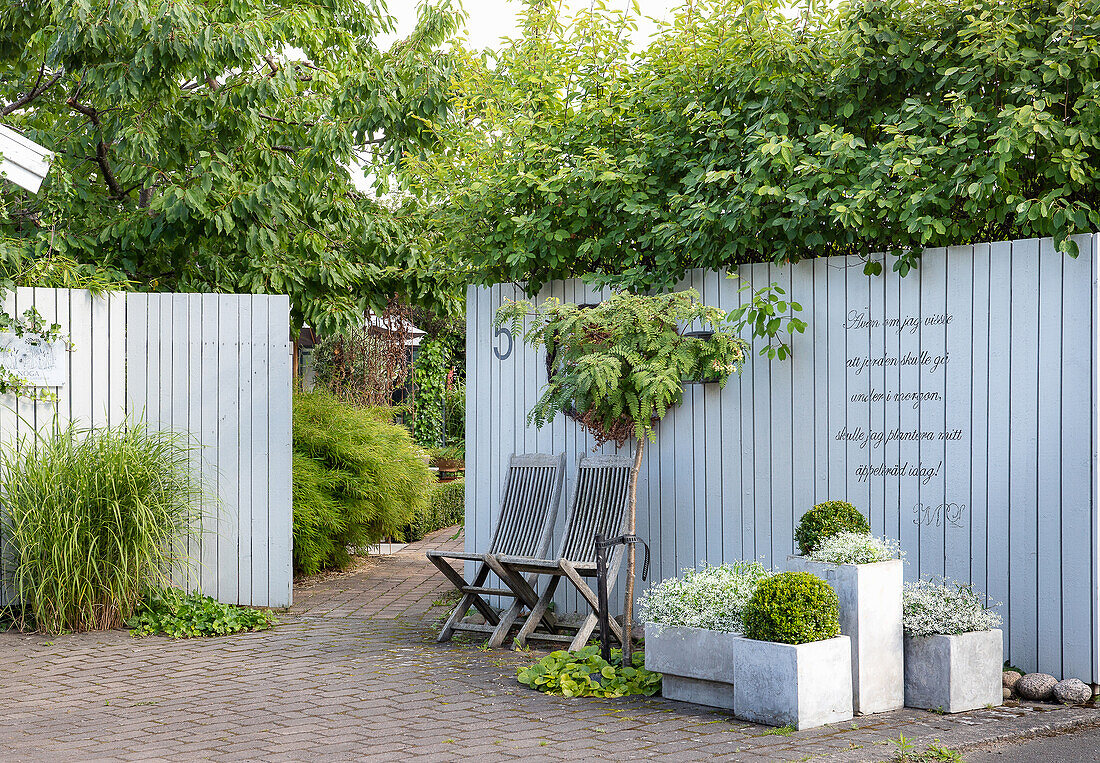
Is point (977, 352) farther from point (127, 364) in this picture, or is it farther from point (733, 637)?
point (127, 364)

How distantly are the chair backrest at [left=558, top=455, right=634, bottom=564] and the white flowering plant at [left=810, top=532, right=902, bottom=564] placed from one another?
142 cm

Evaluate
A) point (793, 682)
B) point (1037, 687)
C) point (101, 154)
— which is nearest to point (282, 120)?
point (101, 154)

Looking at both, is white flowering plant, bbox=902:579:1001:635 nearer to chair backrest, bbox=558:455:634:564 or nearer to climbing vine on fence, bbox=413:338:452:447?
chair backrest, bbox=558:455:634:564

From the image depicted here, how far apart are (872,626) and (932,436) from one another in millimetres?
1168

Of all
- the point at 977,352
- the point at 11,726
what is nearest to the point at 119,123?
the point at 11,726

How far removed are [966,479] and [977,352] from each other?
2.04 feet

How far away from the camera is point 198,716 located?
15.3 ft

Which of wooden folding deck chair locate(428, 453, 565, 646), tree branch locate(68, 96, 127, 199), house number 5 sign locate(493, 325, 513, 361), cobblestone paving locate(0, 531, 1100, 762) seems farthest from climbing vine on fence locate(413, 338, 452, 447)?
cobblestone paving locate(0, 531, 1100, 762)

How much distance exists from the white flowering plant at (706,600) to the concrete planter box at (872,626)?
0.36m

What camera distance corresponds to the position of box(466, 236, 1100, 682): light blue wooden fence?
4867 mm

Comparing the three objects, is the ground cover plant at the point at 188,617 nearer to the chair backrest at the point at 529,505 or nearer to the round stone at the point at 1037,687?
the chair backrest at the point at 529,505

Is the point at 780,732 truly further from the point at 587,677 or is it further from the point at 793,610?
the point at 587,677

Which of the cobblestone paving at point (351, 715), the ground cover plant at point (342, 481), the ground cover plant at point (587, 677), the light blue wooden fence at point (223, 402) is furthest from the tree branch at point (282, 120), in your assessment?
the ground cover plant at point (587, 677)

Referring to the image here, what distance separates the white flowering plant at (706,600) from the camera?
481 cm
